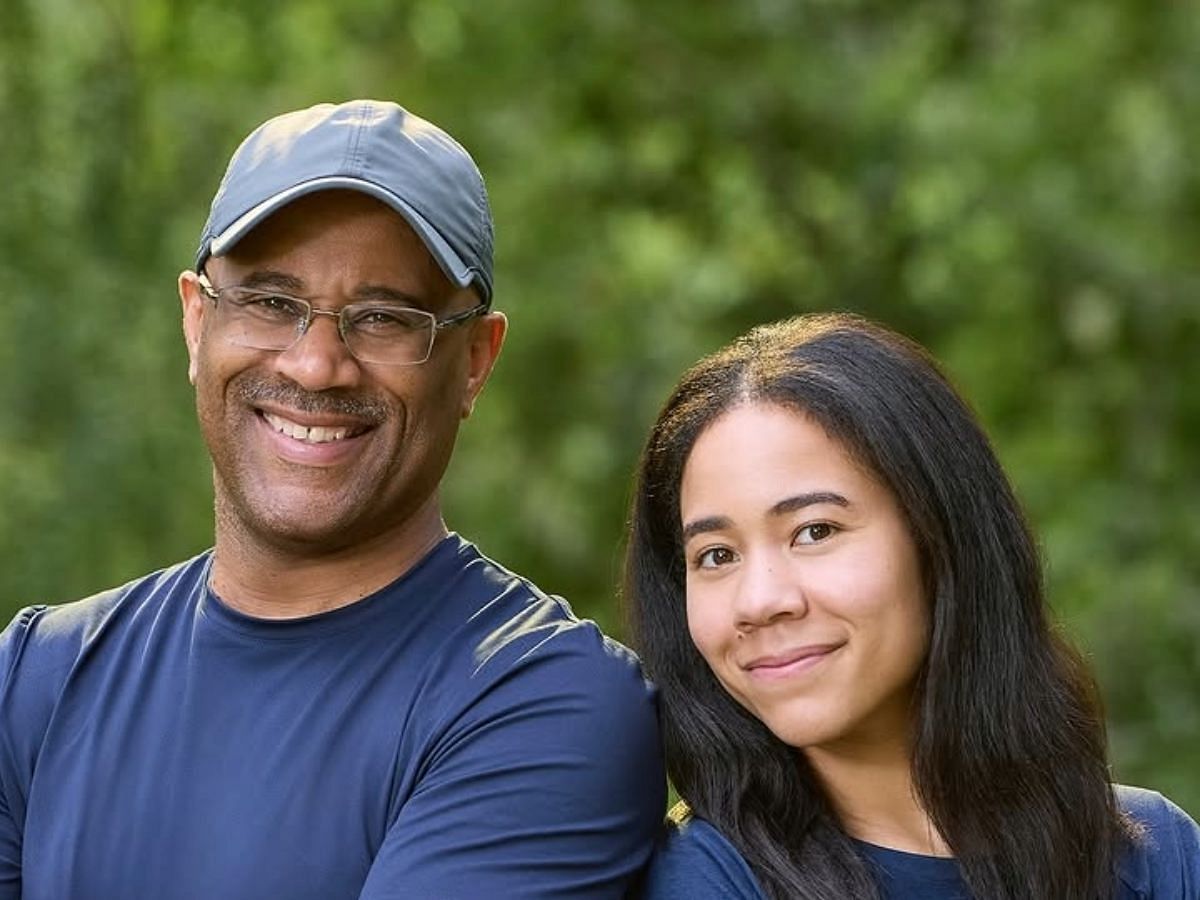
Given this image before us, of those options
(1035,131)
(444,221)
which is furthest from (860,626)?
(1035,131)

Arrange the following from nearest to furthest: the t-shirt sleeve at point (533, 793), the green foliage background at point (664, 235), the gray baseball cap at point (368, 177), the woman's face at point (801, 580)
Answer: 1. the t-shirt sleeve at point (533, 793)
2. the woman's face at point (801, 580)
3. the gray baseball cap at point (368, 177)
4. the green foliage background at point (664, 235)

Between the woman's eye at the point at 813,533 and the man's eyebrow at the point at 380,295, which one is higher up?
the man's eyebrow at the point at 380,295

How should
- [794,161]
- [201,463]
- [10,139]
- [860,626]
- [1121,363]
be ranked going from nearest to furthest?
[860,626] < [10,139] < [201,463] < [1121,363] < [794,161]

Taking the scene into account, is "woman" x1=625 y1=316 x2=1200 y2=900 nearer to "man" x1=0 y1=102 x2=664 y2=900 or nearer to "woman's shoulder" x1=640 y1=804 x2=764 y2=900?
"woman's shoulder" x1=640 y1=804 x2=764 y2=900

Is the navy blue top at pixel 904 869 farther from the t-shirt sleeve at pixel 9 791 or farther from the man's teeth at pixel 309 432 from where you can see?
the t-shirt sleeve at pixel 9 791

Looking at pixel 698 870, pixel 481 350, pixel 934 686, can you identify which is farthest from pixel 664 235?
pixel 698 870

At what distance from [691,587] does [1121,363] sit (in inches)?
200

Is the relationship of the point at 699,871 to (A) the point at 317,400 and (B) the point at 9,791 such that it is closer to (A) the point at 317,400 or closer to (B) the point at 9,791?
(A) the point at 317,400

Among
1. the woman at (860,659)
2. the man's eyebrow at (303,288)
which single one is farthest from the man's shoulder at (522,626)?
the man's eyebrow at (303,288)

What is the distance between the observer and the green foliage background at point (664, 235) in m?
6.56

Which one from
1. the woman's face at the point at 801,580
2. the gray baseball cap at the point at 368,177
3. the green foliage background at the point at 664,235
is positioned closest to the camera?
the woman's face at the point at 801,580

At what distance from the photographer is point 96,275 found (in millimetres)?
6637

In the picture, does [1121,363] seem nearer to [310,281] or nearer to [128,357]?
[128,357]

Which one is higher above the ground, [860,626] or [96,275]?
[96,275]
